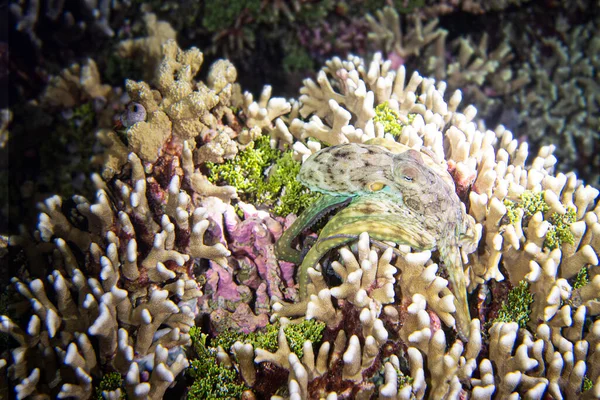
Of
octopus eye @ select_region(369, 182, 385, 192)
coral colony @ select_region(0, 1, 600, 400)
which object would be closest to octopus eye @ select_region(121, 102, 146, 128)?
coral colony @ select_region(0, 1, 600, 400)

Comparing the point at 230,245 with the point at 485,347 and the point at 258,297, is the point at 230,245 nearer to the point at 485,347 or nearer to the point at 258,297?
the point at 258,297

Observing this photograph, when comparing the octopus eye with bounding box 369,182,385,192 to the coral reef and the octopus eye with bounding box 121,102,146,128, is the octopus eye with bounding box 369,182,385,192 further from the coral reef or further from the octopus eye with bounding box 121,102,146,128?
the octopus eye with bounding box 121,102,146,128

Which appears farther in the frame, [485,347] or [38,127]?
[38,127]

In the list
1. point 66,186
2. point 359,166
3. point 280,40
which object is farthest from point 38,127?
point 359,166

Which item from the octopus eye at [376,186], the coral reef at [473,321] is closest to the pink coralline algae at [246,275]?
the coral reef at [473,321]

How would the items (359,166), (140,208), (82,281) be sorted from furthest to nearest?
(140,208), (82,281), (359,166)

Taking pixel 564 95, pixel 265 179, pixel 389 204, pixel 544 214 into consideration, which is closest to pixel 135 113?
pixel 265 179

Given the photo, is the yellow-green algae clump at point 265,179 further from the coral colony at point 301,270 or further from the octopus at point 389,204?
the octopus at point 389,204

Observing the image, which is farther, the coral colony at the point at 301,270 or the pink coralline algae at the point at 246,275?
Answer: the pink coralline algae at the point at 246,275
